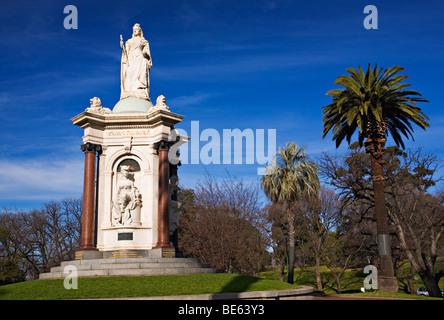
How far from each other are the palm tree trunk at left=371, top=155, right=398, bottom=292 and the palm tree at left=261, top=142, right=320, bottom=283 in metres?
10.7

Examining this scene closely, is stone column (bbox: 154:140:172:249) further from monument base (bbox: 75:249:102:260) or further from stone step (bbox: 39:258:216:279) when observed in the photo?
monument base (bbox: 75:249:102:260)

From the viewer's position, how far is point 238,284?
1767 centimetres

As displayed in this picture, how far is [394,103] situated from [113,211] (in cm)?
1809

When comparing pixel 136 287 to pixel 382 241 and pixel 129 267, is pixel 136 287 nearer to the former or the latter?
pixel 129 267

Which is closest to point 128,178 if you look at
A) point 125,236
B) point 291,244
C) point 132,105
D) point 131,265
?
point 125,236

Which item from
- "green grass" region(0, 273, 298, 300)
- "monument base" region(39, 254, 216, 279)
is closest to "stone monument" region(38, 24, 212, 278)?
"monument base" region(39, 254, 216, 279)

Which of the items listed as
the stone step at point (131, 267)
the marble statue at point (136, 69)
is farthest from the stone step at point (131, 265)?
the marble statue at point (136, 69)

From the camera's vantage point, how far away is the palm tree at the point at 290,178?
119 feet

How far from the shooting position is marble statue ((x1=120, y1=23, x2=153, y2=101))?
1032 inches

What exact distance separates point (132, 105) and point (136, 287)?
12068mm

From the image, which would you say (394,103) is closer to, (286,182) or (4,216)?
(286,182)

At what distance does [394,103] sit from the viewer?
1043 inches

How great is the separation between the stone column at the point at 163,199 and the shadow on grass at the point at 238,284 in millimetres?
4934
